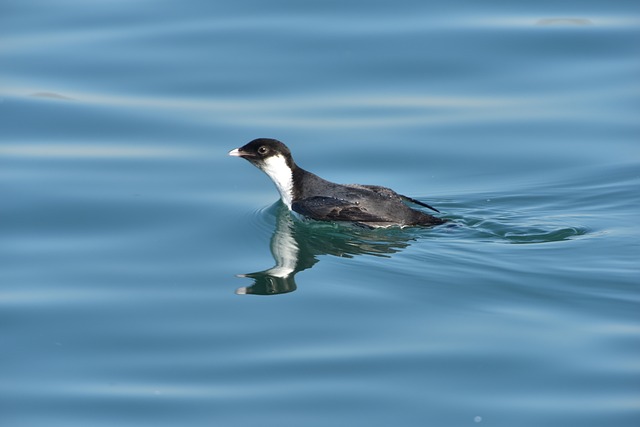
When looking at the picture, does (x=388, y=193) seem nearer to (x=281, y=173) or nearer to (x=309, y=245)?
(x=309, y=245)

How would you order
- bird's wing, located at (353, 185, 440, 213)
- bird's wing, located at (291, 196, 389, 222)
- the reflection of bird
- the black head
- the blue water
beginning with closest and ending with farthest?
the blue water < the reflection of bird < bird's wing, located at (291, 196, 389, 222) < bird's wing, located at (353, 185, 440, 213) < the black head

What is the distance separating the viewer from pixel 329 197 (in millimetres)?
11938

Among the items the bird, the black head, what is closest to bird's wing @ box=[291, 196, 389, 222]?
the bird

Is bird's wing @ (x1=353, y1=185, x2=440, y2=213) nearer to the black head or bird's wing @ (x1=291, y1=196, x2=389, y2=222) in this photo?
bird's wing @ (x1=291, y1=196, x2=389, y2=222)

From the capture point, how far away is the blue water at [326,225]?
27.2 ft

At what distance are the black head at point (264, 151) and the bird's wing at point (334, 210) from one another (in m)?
0.58

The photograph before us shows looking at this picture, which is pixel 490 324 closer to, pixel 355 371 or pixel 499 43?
pixel 355 371

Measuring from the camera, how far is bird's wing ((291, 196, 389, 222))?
38.4 ft

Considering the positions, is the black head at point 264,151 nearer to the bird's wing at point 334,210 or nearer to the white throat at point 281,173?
the white throat at point 281,173

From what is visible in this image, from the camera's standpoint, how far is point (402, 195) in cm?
1227

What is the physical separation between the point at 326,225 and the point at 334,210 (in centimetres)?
30

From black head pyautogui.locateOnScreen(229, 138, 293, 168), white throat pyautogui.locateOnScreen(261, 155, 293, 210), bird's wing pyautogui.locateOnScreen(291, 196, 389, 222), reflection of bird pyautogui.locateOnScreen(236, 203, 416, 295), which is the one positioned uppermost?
black head pyautogui.locateOnScreen(229, 138, 293, 168)

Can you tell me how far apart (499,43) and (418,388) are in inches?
348

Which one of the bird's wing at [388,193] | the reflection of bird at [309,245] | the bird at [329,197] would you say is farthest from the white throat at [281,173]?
the bird's wing at [388,193]
